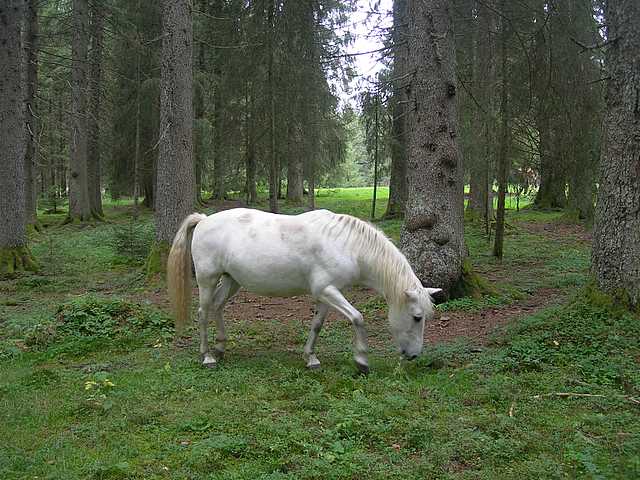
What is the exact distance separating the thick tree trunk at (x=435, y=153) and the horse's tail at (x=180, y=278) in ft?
11.2

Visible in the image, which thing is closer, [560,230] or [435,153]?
[435,153]

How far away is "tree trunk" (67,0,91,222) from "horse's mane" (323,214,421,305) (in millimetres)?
14338

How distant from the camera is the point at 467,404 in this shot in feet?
15.1

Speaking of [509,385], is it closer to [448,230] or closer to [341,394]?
[341,394]

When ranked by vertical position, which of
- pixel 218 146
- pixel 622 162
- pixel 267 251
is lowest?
pixel 267 251

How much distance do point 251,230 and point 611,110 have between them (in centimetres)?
412

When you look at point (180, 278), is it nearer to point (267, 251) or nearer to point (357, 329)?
point (267, 251)

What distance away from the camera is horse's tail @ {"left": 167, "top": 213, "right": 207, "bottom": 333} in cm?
610

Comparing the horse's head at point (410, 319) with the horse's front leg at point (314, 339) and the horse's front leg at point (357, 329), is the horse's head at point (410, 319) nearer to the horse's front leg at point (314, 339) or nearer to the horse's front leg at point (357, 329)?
the horse's front leg at point (357, 329)

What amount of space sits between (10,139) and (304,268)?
828 cm

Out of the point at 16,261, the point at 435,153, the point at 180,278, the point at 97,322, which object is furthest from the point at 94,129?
the point at 180,278

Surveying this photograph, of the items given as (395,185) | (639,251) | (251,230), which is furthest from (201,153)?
(639,251)

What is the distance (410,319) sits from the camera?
5.37 metres

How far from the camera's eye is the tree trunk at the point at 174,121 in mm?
9898
